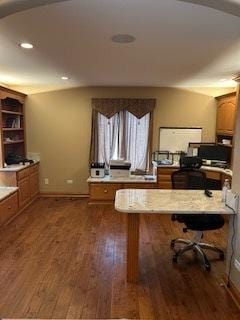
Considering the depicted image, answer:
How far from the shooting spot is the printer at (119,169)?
5230mm

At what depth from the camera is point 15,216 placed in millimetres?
4414

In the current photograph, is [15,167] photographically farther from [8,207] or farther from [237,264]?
[237,264]

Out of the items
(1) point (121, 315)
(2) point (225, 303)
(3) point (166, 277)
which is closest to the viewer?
(1) point (121, 315)

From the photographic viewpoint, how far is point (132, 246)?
2.54 m

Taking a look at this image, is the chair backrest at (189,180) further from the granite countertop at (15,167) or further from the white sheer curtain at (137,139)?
the granite countertop at (15,167)

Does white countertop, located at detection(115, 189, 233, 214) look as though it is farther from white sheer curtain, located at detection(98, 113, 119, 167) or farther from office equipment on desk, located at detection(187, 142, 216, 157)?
white sheer curtain, located at detection(98, 113, 119, 167)

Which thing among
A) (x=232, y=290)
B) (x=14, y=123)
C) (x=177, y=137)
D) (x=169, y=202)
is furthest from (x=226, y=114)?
(x=14, y=123)

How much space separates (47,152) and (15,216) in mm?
1707

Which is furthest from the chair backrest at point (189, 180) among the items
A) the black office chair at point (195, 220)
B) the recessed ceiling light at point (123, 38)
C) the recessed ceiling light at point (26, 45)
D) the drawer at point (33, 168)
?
the drawer at point (33, 168)

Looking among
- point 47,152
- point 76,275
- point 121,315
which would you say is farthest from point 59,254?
point 47,152

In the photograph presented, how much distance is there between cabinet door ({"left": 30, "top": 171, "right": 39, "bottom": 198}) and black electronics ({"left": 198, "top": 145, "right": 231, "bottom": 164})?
135 inches

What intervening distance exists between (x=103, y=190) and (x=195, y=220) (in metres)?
2.55

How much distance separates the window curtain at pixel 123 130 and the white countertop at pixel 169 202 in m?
2.69

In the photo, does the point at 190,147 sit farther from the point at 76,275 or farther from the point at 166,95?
the point at 76,275
